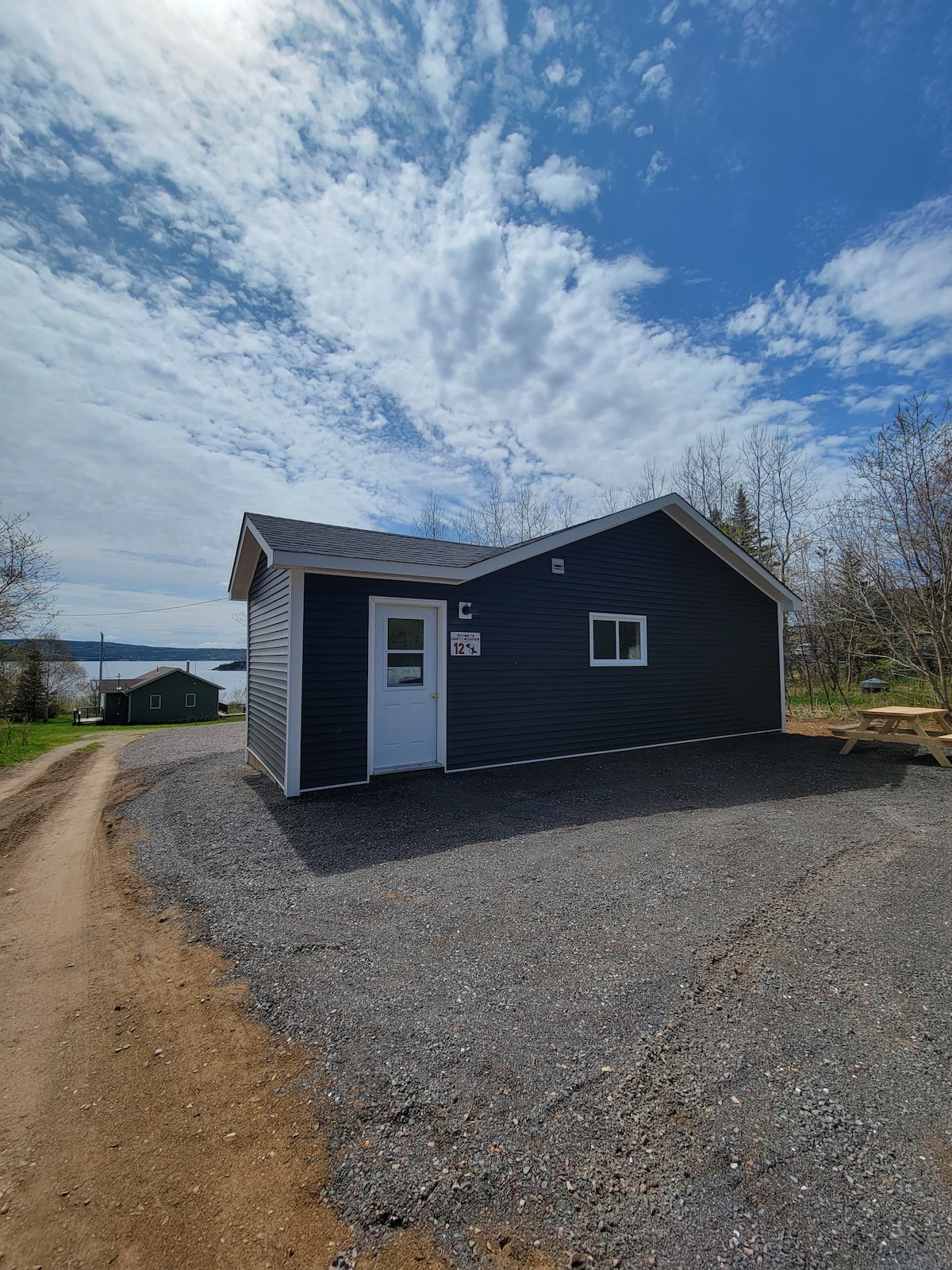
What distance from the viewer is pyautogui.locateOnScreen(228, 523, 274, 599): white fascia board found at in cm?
753

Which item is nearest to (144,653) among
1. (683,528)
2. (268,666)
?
(268,666)

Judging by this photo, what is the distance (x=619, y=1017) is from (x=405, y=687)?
488cm

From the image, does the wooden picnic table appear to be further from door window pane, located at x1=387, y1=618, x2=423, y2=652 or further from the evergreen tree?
the evergreen tree

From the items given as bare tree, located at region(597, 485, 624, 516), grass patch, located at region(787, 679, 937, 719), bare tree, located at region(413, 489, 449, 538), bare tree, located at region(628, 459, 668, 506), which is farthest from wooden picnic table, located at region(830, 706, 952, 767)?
bare tree, located at region(413, 489, 449, 538)

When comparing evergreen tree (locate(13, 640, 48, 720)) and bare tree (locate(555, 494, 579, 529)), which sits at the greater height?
bare tree (locate(555, 494, 579, 529))

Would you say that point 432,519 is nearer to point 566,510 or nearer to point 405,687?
point 566,510

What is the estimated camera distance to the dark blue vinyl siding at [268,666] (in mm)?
6531

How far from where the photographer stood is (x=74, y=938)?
3.24 metres

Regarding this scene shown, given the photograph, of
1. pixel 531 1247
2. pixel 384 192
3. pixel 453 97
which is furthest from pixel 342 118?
pixel 531 1247

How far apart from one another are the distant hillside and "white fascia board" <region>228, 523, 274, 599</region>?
22.5 meters

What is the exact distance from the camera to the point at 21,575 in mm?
13680

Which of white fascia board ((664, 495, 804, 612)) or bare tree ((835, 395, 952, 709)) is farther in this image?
A: bare tree ((835, 395, 952, 709))

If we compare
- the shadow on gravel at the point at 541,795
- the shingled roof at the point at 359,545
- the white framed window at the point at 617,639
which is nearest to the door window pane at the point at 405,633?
the shingled roof at the point at 359,545

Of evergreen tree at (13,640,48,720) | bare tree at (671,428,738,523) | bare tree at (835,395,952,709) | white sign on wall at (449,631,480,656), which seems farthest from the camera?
evergreen tree at (13,640,48,720)
